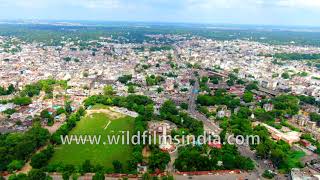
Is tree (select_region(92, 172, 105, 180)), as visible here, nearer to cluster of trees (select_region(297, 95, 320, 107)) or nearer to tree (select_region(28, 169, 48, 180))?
tree (select_region(28, 169, 48, 180))

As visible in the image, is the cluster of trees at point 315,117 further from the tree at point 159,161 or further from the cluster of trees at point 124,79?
the cluster of trees at point 124,79

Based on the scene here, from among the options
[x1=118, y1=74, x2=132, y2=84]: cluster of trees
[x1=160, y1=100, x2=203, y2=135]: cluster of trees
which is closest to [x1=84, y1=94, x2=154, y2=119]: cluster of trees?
[x1=160, y1=100, x2=203, y2=135]: cluster of trees

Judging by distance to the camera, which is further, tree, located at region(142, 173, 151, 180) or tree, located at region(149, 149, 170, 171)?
tree, located at region(149, 149, 170, 171)

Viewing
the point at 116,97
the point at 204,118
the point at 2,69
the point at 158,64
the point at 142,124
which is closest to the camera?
the point at 142,124

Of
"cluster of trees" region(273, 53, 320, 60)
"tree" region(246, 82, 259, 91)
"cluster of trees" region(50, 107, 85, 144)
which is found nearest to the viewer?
"cluster of trees" region(50, 107, 85, 144)

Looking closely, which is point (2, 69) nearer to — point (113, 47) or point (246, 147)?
point (113, 47)

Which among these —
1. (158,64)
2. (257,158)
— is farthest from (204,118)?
(158,64)

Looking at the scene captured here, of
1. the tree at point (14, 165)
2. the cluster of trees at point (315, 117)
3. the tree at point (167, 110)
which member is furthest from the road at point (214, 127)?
the tree at point (14, 165)
